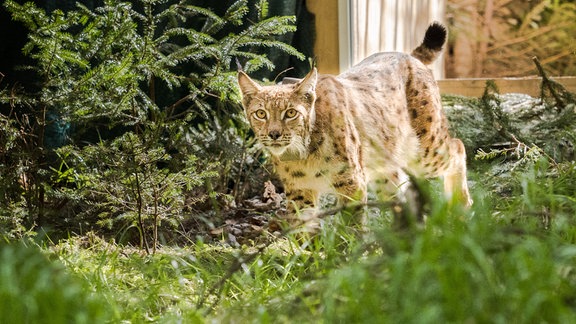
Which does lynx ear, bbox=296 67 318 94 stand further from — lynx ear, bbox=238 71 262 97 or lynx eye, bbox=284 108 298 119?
lynx ear, bbox=238 71 262 97

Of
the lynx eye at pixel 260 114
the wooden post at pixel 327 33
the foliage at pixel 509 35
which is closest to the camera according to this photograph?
the lynx eye at pixel 260 114

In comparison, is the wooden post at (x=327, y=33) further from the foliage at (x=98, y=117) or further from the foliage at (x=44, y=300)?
the foliage at (x=44, y=300)

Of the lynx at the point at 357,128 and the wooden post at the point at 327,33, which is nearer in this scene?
the lynx at the point at 357,128

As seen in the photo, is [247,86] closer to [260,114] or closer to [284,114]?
[260,114]

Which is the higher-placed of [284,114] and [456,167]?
[284,114]

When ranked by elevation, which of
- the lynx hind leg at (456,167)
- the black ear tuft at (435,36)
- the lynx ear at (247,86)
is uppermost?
the black ear tuft at (435,36)

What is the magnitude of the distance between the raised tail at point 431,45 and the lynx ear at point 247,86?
1611 mm

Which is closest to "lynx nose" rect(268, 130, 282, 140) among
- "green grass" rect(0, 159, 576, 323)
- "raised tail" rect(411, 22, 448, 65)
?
"green grass" rect(0, 159, 576, 323)

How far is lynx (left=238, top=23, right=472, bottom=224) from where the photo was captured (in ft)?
16.1

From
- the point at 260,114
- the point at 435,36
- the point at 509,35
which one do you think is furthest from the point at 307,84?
the point at 509,35

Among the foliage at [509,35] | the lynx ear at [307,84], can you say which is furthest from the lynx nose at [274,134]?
the foliage at [509,35]

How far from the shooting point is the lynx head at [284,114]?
16.0ft

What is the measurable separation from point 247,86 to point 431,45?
1.78 meters

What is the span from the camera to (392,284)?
99.8 inches
